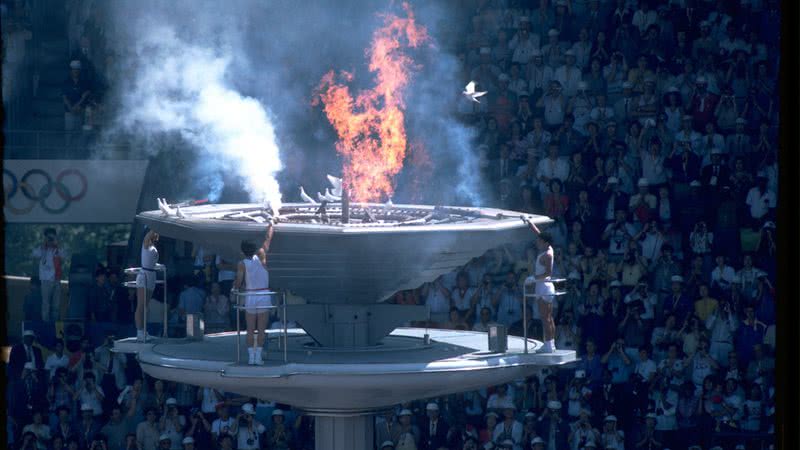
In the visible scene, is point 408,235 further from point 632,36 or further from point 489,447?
point 632,36

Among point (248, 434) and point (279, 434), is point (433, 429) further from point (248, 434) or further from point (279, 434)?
point (248, 434)

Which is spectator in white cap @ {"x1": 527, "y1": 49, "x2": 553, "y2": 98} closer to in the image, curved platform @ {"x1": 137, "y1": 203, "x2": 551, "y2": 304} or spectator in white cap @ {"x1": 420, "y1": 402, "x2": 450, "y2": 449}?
spectator in white cap @ {"x1": 420, "y1": 402, "x2": 450, "y2": 449}

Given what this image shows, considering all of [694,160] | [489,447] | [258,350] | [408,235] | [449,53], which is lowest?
[489,447]

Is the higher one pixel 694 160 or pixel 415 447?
pixel 694 160

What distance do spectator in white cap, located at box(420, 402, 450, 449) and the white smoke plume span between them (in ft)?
20.7

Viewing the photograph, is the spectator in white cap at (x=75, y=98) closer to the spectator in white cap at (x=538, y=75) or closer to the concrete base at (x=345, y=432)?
the spectator in white cap at (x=538, y=75)

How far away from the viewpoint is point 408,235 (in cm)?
2100

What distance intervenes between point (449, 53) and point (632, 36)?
4527 millimetres

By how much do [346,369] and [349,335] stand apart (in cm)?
168

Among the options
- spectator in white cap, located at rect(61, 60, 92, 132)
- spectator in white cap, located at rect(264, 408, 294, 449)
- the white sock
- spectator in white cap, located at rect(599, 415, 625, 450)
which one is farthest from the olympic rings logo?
the white sock

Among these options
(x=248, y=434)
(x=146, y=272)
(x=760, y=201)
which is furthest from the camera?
(x=760, y=201)

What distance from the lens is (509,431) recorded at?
28.3 meters

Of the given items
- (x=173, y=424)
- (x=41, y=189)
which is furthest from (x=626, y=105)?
(x=41, y=189)

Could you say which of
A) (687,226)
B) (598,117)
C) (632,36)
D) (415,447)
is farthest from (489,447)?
(632,36)
